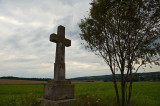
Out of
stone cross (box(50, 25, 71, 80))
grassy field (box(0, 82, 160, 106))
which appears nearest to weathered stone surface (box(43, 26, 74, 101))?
stone cross (box(50, 25, 71, 80))

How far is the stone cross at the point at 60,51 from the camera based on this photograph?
707 centimetres

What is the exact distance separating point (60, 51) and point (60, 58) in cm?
43

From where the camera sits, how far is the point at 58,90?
6.43 meters

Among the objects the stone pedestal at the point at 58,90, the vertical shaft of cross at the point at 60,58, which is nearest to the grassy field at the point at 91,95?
the stone pedestal at the point at 58,90

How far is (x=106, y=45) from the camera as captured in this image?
796 cm

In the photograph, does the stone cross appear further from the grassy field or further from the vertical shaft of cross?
the grassy field

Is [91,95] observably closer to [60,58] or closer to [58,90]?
[58,90]

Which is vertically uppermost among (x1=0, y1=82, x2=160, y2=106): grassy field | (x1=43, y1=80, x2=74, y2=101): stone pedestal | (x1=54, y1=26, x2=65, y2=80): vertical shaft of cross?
(x1=54, y1=26, x2=65, y2=80): vertical shaft of cross

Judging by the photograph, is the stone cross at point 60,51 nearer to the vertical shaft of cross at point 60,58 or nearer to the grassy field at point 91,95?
the vertical shaft of cross at point 60,58

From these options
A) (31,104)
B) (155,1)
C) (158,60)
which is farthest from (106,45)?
(31,104)

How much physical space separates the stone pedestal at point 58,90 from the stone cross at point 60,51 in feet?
1.28

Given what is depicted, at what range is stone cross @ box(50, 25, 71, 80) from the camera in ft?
23.2

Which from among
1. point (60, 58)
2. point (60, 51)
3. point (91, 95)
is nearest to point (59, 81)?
point (60, 58)

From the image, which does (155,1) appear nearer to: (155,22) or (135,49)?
(155,22)
